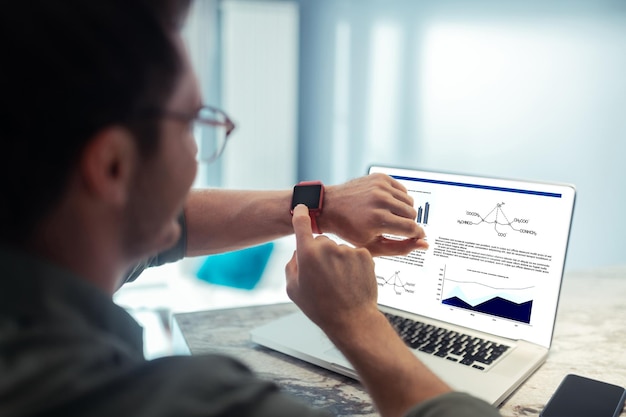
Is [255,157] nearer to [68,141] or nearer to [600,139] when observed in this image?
[600,139]

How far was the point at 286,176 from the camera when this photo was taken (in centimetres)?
384

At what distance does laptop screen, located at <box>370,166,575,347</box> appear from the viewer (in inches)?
42.1

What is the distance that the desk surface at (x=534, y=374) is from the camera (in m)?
0.95

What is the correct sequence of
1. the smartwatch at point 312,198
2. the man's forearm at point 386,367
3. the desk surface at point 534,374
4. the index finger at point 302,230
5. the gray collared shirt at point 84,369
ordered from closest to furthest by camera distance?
1. the gray collared shirt at point 84,369
2. the man's forearm at point 386,367
3. the index finger at point 302,230
4. the desk surface at point 534,374
5. the smartwatch at point 312,198

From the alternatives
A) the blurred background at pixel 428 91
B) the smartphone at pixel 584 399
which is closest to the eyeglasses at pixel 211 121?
the smartphone at pixel 584 399

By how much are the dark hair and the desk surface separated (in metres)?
0.56

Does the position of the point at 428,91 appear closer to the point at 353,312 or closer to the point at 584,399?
the point at 584,399

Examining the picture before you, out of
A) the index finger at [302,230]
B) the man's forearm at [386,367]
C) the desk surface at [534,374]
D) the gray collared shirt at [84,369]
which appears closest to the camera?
the gray collared shirt at [84,369]

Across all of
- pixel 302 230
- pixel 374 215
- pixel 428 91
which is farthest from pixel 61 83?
pixel 428 91

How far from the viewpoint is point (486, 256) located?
3.67 ft

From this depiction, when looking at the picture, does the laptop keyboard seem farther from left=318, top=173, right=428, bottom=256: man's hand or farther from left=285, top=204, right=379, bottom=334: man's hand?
left=285, top=204, right=379, bottom=334: man's hand

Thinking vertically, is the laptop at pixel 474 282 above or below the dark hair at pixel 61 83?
below

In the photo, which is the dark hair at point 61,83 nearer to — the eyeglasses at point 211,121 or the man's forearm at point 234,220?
the eyeglasses at point 211,121

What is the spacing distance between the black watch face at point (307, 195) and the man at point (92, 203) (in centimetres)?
54
